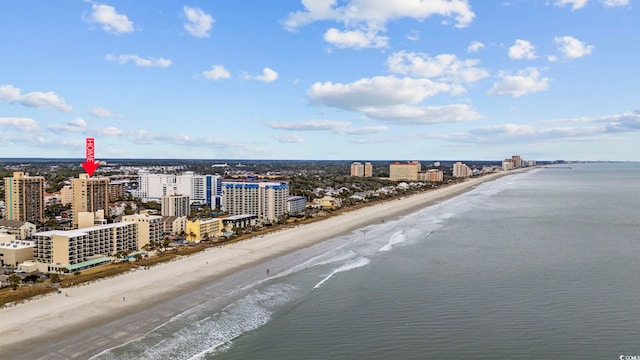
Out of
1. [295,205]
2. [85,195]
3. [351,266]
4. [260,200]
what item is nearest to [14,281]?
A: [351,266]

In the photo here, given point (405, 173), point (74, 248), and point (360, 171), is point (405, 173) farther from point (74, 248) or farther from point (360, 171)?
point (74, 248)

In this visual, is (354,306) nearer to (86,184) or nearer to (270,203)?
(270,203)

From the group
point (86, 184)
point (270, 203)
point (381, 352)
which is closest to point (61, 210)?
point (86, 184)

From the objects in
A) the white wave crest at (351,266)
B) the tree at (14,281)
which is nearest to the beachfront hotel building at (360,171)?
the white wave crest at (351,266)

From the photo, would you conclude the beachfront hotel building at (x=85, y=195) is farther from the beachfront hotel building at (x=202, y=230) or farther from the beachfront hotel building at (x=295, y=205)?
the beachfront hotel building at (x=295, y=205)

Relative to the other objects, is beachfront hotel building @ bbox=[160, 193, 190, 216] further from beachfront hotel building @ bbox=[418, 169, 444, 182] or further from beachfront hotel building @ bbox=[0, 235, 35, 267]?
beachfront hotel building @ bbox=[418, 169, 444, 182]

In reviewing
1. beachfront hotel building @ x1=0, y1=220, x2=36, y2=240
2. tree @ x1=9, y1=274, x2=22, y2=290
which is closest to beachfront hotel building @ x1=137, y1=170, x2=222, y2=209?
beachfront hotel building @ x1=0, y1=220, x2=36, y2=240

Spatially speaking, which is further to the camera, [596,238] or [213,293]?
[596,238]
